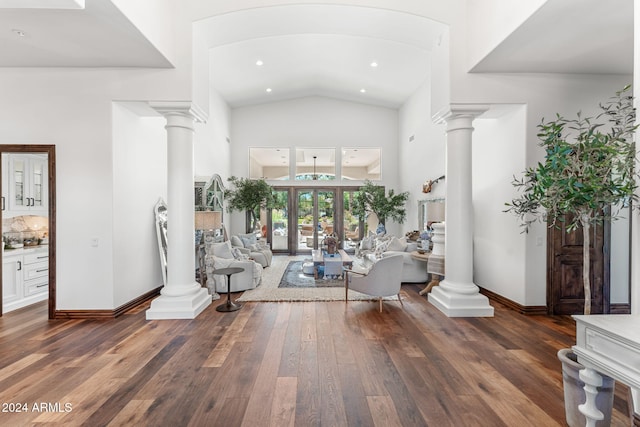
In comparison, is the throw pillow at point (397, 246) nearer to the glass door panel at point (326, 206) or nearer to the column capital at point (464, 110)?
the column capital at point (464, 110)

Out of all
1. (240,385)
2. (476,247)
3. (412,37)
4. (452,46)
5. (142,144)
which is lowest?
(240,385)

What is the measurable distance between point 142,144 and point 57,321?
8.62 ft

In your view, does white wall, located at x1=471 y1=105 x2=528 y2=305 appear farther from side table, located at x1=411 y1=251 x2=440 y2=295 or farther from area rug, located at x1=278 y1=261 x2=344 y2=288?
area rug, located at x1=278 y1=261 x2=344 y2=288

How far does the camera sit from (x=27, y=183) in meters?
4.87

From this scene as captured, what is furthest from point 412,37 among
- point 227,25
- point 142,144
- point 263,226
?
point 263,226

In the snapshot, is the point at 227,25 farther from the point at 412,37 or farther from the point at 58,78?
the point at 412,37

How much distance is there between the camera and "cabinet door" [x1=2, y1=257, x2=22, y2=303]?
4375 millimetres

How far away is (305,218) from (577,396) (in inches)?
332

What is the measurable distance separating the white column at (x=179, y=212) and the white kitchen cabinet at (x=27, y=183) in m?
2.69

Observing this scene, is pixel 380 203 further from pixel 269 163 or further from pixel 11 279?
pixel 11 279

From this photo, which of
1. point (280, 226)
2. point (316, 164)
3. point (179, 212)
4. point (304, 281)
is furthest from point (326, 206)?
point (179, 212)

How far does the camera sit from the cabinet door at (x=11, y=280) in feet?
14.4

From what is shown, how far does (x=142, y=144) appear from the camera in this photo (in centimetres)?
457

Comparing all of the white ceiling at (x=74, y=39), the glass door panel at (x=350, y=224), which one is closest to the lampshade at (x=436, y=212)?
the glass door panel at (x=350, y=224)
